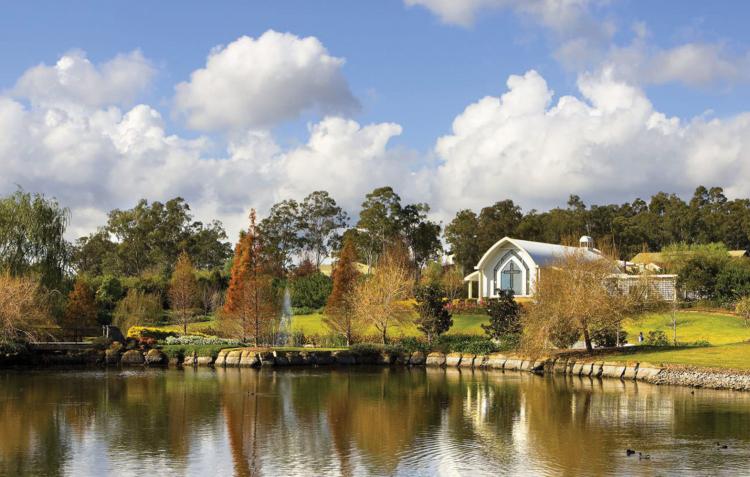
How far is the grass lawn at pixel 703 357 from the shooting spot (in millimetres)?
36156

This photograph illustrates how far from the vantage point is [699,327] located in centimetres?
5216

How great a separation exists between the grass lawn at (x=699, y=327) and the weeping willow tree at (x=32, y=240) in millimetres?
34990

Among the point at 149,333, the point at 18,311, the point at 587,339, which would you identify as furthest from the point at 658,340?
the point at 18,311

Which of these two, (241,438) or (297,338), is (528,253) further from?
(241,438)

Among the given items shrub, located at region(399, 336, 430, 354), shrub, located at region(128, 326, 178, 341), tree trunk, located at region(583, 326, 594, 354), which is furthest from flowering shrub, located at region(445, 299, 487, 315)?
shrub, located at region(128, 326, 178, 341)

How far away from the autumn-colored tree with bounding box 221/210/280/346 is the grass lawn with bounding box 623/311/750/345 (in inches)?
879

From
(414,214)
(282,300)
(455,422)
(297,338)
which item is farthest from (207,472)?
(414,214)

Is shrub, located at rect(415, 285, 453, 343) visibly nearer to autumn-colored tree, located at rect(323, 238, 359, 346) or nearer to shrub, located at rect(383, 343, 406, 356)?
shrub, located at rect(383, 343, 406, 356)

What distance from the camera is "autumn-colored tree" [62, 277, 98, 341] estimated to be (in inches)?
2127

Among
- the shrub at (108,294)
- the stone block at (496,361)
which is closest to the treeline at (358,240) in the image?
the shrub at (108,294)

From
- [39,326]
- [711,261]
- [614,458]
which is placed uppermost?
[711,261]

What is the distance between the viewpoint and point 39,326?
4531cm

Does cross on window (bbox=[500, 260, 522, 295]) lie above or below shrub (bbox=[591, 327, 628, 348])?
above

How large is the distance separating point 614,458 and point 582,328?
23.3m
